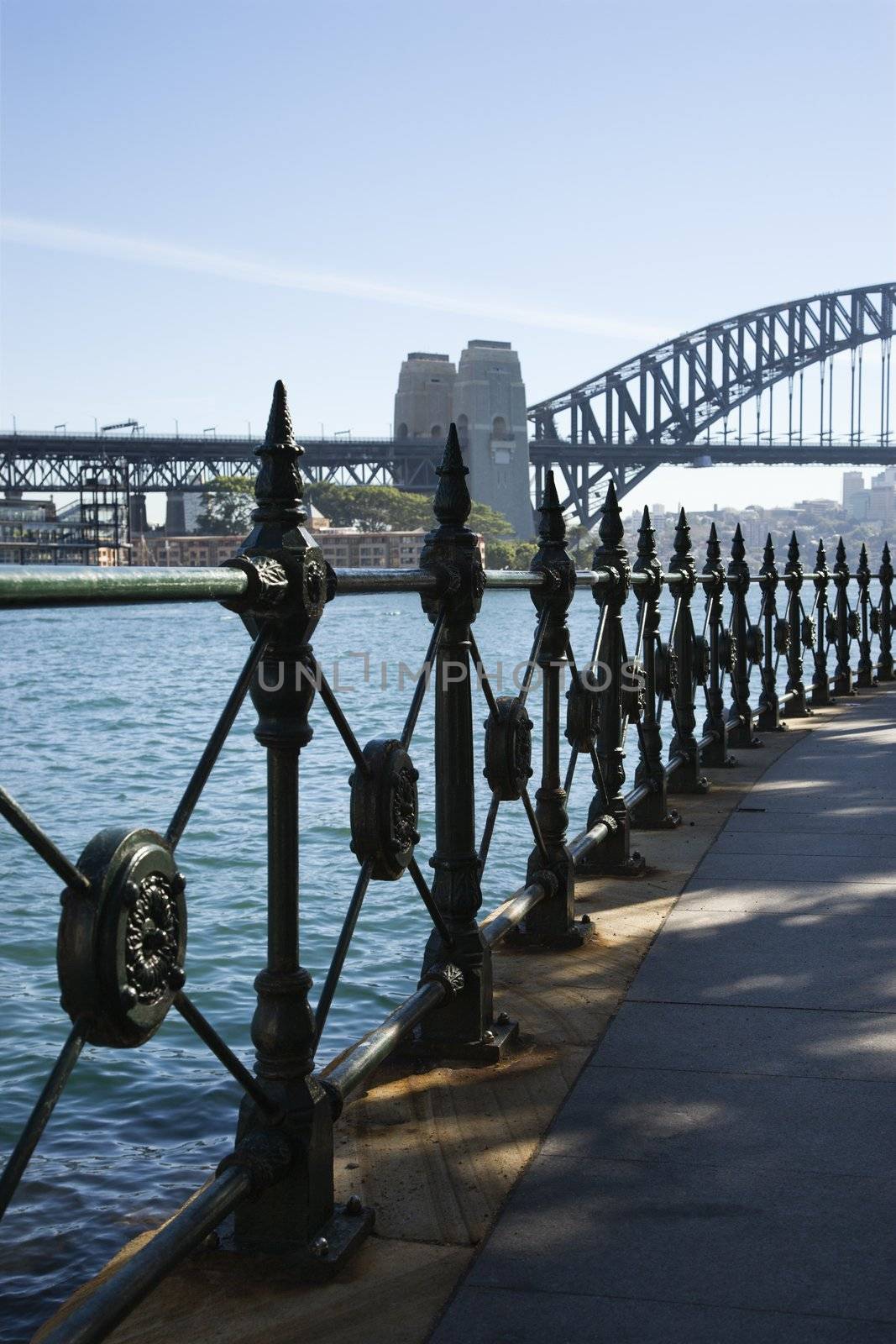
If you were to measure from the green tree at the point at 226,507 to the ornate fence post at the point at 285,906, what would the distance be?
376 feet

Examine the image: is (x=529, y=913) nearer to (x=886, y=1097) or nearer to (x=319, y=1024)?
(x=886, y=1097)

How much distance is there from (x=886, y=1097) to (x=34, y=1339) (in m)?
1.84

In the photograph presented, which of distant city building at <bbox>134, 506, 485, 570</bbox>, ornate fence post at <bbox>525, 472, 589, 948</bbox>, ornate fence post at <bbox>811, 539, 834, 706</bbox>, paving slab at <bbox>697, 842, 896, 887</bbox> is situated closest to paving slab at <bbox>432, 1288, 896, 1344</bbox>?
ornate fence post at <bbox>525, 472, 589, 948</bbox>

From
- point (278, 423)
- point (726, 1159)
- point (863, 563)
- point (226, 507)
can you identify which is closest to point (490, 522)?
point (226, 507)

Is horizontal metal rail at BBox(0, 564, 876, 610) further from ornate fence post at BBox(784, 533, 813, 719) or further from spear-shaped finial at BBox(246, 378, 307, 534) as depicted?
ornate fence post at BBox(784, 533, 813, 719)

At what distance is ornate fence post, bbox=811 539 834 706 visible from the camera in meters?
11.7

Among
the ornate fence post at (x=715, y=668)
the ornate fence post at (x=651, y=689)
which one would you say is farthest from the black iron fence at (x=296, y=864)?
the ornate fence post at (x=715, y=668)

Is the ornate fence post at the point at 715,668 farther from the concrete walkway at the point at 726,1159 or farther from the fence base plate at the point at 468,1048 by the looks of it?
the fence base plate at the point at 468,1048

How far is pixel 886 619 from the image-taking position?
46.6 feet

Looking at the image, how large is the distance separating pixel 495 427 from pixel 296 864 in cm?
11580

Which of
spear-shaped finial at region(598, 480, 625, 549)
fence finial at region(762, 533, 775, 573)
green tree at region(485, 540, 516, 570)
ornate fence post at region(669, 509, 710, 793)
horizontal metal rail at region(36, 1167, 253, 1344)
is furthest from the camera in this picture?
green tree at region(485, 540, 516, 570)

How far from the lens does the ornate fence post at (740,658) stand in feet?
28.5

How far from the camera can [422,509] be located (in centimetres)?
11688

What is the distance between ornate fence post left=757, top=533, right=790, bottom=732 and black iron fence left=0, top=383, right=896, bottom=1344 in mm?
4657
